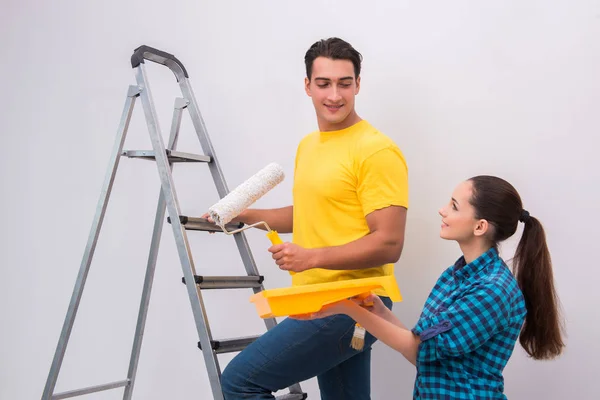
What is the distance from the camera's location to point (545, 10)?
2143mm

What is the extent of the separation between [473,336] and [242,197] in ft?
2.38

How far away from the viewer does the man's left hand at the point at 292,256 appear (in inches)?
63.7

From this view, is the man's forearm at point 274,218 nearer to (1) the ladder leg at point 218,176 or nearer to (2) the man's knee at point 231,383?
(1) the ladder leg at point 218,176

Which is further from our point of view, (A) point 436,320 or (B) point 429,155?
(B) point 429,155

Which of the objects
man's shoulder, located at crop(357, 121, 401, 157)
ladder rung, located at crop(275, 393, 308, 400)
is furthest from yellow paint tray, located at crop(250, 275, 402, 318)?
ladder rung, located at crop(275, 393, 308, 400)

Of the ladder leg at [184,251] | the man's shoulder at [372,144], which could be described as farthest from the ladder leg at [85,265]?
the man's shoulder at [372,144]

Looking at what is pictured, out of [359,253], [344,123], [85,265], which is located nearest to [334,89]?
[344,123]

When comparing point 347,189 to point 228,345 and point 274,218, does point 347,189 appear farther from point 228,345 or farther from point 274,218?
point 228,345

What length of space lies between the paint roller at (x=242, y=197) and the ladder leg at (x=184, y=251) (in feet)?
0.81

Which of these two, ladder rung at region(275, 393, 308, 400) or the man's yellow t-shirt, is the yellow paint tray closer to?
the man's yellow t-shirt

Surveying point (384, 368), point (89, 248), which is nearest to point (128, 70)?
point (89, 248)

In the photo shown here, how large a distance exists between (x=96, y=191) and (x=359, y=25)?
5.08ft

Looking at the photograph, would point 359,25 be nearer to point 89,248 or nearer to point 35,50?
point 89,248

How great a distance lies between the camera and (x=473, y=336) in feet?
4.97
